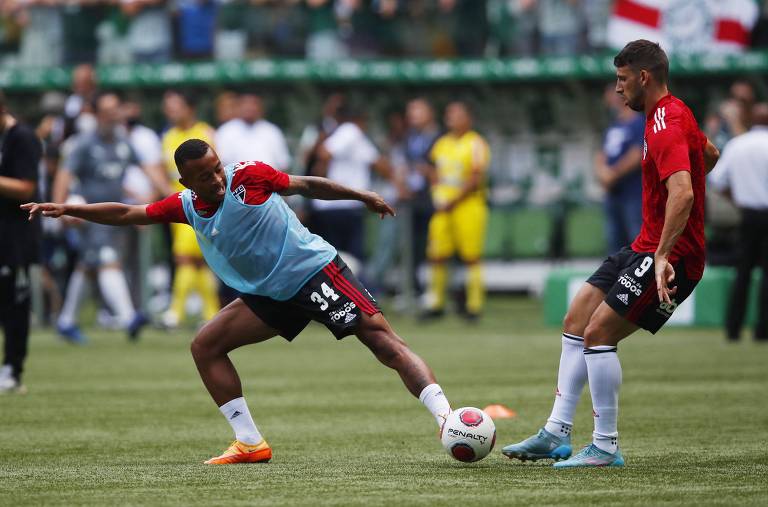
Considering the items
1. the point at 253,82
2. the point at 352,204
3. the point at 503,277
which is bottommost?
the point at 503,277

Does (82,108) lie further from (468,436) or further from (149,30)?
(468,436)

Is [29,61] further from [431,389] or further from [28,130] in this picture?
[431,389]

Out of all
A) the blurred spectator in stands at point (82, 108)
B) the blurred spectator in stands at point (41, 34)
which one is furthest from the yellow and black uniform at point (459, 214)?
the blurred spectator in stands at point (41, 34)

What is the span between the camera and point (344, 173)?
1853 centimetres

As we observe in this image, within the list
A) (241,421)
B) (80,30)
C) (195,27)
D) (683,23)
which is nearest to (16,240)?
(241,421)

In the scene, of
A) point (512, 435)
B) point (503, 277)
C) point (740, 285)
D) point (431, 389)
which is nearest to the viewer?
point (431, 389)

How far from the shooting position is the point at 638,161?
52.4 feet

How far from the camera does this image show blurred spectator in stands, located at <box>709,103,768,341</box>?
15.1 meters

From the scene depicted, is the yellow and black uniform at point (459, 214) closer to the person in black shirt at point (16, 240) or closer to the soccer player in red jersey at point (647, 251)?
the person in black shirt at point (16, 240)

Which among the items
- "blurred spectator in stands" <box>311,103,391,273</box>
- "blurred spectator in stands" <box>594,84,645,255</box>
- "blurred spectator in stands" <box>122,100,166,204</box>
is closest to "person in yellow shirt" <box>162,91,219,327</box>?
"blurred spectator in stands" <box>122,100,166,204</box>

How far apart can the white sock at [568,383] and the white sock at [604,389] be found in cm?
25

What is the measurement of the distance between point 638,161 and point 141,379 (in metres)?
6.21

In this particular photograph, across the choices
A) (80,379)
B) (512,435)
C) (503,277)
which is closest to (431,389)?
(512,435)

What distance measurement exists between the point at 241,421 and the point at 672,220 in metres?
2.43
